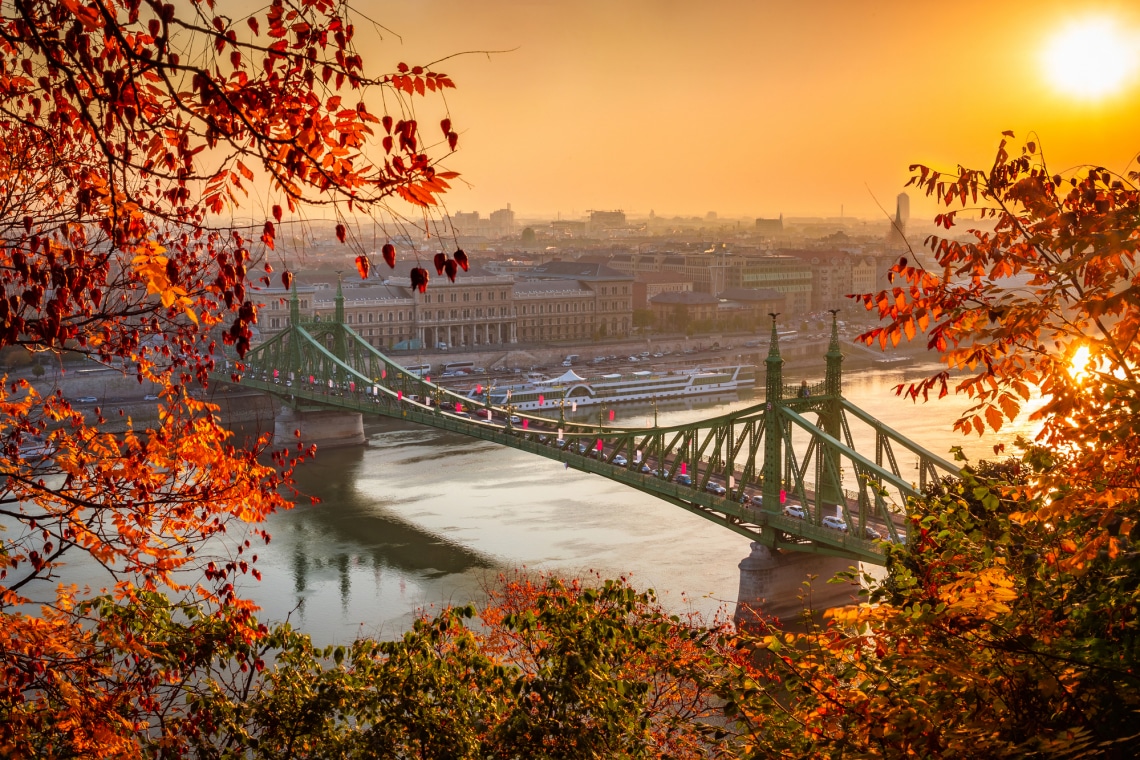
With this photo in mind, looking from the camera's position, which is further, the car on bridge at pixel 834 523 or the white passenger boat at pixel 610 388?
the white passenger boat at pixel 610 388

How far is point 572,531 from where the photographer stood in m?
→ 17.2

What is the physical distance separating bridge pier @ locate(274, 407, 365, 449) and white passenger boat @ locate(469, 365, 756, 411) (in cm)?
499

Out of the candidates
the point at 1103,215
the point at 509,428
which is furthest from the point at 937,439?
the point at 1103,215

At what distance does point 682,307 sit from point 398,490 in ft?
85.0

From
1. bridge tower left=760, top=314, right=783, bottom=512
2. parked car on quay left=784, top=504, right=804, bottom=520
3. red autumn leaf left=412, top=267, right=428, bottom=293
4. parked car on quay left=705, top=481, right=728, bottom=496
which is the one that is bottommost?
parked car on quay left=705, top=481, right=728, bottom=496

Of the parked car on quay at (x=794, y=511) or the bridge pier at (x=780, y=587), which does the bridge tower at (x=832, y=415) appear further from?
the bridge pier at (x=780, y=587)

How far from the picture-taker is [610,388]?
32.7 meters

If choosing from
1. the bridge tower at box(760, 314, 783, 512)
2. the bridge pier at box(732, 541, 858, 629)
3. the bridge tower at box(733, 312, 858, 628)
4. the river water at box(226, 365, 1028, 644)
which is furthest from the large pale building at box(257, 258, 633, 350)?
the bridge pier at box(732, 541, 858, 629)

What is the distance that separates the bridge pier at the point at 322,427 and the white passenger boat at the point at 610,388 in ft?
16.4

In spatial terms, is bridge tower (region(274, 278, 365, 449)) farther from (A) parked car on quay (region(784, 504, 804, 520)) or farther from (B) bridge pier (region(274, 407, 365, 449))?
(A) parked car on quay (region(784, 504, 804, 520))

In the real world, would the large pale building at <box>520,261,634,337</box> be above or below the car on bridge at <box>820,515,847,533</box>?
above

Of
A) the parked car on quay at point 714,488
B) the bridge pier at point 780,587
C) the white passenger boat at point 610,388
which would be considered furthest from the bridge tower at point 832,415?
the white passenger boat at point 610,388

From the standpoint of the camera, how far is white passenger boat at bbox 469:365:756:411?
102 ft

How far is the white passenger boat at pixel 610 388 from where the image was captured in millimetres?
31203
